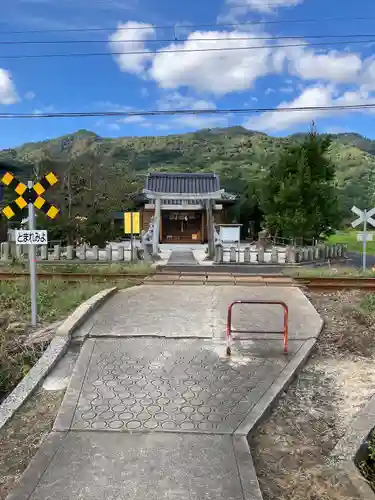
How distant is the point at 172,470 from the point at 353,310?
562 cm

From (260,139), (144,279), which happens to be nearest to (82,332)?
(144,279)

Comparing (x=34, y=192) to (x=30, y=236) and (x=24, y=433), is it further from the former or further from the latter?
(x=24, y=433)

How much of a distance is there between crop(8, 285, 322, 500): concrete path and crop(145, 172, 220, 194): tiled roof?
2162 centimetres

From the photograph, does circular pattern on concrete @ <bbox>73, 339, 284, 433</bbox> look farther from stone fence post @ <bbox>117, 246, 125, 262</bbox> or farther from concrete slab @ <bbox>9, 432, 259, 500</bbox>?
stone fence post @ <bbox>117, 246, 125, 262</bbox>

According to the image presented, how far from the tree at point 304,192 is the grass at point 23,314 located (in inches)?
482

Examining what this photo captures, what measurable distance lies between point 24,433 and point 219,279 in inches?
306

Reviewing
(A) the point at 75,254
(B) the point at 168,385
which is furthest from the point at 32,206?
(A) the point at 75,254

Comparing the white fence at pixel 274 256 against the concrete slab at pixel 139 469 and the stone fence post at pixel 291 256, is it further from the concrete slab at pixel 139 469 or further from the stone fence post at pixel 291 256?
the concrete slab at pixel 139 469

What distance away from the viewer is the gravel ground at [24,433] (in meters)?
3.29

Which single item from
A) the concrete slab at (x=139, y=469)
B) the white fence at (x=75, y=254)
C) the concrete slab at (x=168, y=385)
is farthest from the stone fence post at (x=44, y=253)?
the concrete slab at (x=139, y=469)

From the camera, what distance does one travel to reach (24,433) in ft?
12.7

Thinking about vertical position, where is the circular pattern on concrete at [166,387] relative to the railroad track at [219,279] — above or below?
below

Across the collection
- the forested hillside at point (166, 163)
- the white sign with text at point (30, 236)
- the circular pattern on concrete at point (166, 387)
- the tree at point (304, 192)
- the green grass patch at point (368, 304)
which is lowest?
the circular pattern on concrete at point (166, 387)

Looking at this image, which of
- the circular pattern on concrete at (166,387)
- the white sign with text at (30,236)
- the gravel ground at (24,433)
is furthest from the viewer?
the white sign with text at (30,236)
